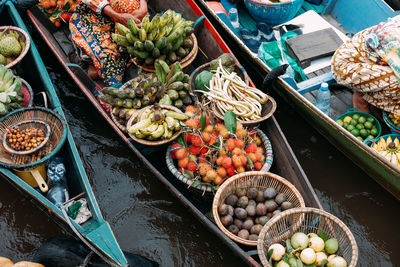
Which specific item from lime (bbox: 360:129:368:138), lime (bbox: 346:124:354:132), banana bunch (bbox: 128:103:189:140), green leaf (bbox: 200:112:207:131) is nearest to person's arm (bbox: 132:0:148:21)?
banana bunch (bbox: 128:103:189:140)

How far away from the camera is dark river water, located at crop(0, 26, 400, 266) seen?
12.5ft

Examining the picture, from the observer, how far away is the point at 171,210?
13.5ft

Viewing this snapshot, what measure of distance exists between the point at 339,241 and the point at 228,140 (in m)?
1.25

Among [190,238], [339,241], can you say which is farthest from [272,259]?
[190,238]

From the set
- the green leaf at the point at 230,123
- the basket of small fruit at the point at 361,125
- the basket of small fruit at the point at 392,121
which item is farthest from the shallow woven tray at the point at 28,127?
the basket of small fruit at the point at 392,121

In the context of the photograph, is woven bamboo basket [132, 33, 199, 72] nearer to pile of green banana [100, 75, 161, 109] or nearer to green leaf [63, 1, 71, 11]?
pile of green banana [100, 75, 161, 109]

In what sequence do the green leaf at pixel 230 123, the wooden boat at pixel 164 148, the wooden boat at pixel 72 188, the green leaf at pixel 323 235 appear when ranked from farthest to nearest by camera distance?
the green leaf at pixel 230 123 → the wooden boat at pixel 164 148 → the wooden boat at pixel 72 188 → the green leaf at pixel 323 235

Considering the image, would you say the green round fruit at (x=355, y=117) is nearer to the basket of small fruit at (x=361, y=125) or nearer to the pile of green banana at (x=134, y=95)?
the basket of small fruit at (x=361, y=125)

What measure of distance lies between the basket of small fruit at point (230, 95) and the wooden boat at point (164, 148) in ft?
0.68

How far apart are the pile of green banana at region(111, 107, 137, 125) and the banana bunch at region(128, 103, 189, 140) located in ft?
0.41

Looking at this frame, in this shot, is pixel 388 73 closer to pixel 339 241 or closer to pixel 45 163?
pixel 339 241

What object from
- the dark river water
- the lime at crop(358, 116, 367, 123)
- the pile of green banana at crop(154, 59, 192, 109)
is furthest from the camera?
Result: the lime at crop(358, 116, 367, 123)

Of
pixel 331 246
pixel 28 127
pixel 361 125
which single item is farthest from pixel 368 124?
pixel 28 127

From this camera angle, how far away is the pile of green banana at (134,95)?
138 inches
